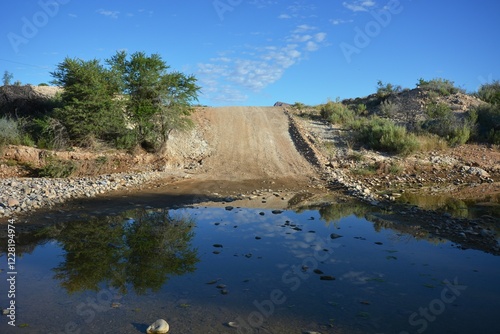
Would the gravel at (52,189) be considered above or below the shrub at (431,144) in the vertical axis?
below

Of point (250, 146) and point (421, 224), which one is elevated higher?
point (250, 146)

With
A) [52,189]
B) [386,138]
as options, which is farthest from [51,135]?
[386,138]

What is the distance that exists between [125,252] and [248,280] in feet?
7.94

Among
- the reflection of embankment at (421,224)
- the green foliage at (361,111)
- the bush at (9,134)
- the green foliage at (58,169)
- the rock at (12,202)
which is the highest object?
the green foliage at (361,111)

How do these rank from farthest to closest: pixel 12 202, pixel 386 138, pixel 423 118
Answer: pixel 423 118, pixel 386 138, pixel 12 202

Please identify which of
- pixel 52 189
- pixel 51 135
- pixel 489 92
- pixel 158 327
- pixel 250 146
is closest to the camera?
pixel 158 327

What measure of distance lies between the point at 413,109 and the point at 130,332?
2409 centimetres

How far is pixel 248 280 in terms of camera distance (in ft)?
18.2

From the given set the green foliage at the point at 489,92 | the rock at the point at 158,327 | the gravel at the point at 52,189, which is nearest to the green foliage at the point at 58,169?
the gravel at the point at 52,189

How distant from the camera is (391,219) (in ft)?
29.7

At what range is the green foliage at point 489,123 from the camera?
61.3 ft

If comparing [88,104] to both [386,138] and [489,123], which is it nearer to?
[386,138]

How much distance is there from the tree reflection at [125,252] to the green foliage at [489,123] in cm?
1659

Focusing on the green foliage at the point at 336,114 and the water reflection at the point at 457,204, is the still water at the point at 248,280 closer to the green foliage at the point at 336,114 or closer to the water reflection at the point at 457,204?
the water reflection at the point at 457,204
